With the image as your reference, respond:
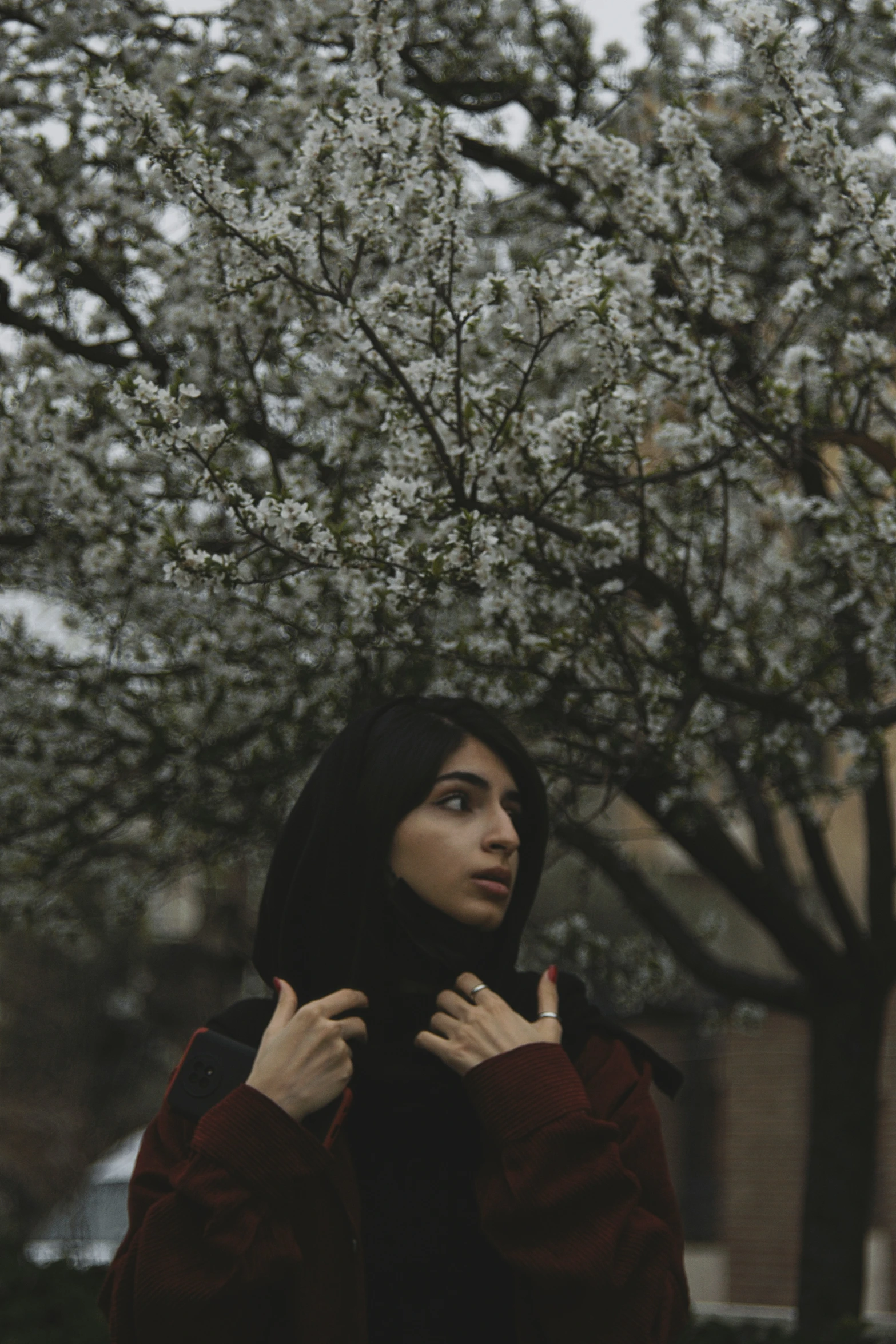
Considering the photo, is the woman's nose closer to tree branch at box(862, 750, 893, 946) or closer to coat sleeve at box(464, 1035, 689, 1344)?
coat sleeve at box(464, 1035, 689, 1344)

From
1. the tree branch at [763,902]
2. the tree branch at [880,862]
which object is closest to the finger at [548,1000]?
the tree branch at [763,902]

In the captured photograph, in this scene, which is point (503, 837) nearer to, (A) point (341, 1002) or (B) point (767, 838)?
(A) point (341, 1002)

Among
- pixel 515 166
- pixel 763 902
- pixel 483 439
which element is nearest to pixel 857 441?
pixel 483 439

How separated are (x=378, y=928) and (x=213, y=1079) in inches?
14.7

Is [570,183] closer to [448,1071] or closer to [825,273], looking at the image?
[825,273]

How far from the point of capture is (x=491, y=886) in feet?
8.06

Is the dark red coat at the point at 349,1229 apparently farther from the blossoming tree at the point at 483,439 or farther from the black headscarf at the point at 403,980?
the blossoming tree at the point at 483,439

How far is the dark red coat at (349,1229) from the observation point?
2.06 metres

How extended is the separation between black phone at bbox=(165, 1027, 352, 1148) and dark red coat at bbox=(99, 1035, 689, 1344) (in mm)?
54

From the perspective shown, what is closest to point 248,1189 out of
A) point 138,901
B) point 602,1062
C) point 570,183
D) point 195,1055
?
point 195,1055

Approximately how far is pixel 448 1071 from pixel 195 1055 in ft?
1.40

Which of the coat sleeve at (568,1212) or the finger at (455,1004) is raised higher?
the finger at (455,1004)

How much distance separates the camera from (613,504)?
15.9 feet

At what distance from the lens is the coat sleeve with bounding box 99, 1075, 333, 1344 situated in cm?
205
